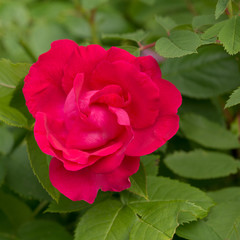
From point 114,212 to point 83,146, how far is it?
0.15m

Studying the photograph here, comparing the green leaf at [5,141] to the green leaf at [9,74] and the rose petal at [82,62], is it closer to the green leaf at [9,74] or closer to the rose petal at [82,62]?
the green leaf at [9,74]

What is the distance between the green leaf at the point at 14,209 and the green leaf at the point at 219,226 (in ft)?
1.34

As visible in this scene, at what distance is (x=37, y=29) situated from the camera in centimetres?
132

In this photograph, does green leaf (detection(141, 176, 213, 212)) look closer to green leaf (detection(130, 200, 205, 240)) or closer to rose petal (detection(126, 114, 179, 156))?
green leaf (detection(130, 200, 205, 240))

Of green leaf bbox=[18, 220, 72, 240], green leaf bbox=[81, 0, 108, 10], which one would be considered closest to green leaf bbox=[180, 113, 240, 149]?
green leaf bbox=[18, 220, 72, 240]

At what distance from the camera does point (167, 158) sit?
79 centimetres

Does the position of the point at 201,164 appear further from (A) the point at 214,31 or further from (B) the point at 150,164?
(A) the point at 214,31

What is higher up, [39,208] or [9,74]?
[9,74]

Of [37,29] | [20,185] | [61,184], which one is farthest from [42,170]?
[37,29]

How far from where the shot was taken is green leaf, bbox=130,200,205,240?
55 cm

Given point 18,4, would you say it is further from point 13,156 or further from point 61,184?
point 61,184

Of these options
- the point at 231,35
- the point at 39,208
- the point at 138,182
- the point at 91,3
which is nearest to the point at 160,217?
the point at 138,182

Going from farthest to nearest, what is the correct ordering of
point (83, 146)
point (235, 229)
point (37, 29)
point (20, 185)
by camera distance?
point (37, 29) → point (20, 185) → point (235, 229) → point (83, 146)

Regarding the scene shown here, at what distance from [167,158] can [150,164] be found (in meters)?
0.10
